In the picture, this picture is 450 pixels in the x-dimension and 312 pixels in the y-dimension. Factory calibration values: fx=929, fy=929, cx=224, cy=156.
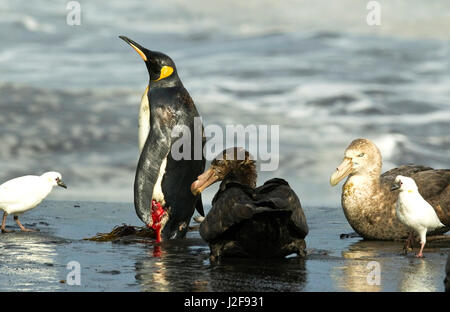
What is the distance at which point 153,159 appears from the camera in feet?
36.6

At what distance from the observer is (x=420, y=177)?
36.9ft

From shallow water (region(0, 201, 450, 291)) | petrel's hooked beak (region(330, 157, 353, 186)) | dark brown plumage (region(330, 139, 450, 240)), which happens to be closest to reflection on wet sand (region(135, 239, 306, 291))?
shallow water (region(0, 201, 450, 291))

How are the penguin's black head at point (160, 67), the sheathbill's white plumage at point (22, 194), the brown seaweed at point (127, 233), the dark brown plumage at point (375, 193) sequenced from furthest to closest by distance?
the penguin's black head at point (160, 67), the sheathbill's white plumage at point (22, 194), the dark brown plumage at point (375, 193), the brown seaweed at point (127, 233)

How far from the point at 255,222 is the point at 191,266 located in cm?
72

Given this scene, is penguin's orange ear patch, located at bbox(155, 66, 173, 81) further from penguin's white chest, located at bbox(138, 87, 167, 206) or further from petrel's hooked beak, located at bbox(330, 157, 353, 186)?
petrel's hooked beak, located at bbox(330, 157, 353, 186)

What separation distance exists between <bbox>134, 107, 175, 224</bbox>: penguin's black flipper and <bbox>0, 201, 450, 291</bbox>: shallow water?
590mm

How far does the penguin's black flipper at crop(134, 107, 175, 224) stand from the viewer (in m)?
11.1

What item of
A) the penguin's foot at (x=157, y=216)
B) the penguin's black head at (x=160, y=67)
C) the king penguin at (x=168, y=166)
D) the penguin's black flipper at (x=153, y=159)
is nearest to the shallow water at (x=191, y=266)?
the penguin's foot at (x=157, y=216)

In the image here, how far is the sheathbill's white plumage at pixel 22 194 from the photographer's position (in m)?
11.1

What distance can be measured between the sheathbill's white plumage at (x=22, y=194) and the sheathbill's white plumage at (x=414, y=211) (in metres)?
4.31

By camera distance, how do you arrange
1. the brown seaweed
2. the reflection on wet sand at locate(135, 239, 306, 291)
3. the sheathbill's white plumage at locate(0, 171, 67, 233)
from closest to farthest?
the reflection on wet sand at locate(135, 239, 306, 291)
the brown seaweed
the sheathbill's white plumage at locate(0, 171, 67, 233)

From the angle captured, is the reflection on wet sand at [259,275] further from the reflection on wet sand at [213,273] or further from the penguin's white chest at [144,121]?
the penguin's white chest at [144,121]
